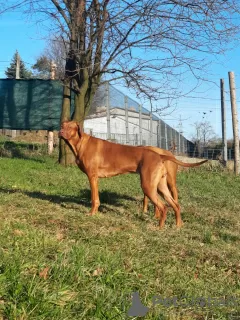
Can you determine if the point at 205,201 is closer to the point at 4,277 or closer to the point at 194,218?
the point at 194,218

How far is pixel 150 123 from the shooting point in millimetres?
19844

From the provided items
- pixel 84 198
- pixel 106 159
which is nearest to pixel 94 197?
pixel 106 159

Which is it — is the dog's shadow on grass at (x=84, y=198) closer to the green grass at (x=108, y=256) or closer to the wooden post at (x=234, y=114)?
Result: the green grass at (x=108, y=256)

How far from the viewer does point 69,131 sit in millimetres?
7789

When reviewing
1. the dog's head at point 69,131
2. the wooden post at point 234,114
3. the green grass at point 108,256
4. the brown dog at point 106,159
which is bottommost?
the green grass at point 108,256

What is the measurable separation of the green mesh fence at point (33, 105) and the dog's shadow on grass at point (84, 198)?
6.97m

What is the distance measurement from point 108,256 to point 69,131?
3530mm

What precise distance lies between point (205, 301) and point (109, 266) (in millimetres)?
927

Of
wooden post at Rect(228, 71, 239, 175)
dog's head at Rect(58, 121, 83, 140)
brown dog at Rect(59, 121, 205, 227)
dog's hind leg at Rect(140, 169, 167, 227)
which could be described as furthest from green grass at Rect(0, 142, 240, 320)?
wooden post at Rect(228, 71, 239, 175)

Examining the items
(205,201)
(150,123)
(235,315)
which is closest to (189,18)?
(205,201)

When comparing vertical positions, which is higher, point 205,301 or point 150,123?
point 150,123

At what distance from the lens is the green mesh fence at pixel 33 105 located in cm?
1678

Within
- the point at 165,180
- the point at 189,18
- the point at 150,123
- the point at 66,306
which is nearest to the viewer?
the point at 66,306

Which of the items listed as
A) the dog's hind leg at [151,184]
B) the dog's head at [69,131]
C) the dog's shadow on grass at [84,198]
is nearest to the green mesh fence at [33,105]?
the dog's shadow on grass at [84,198]
